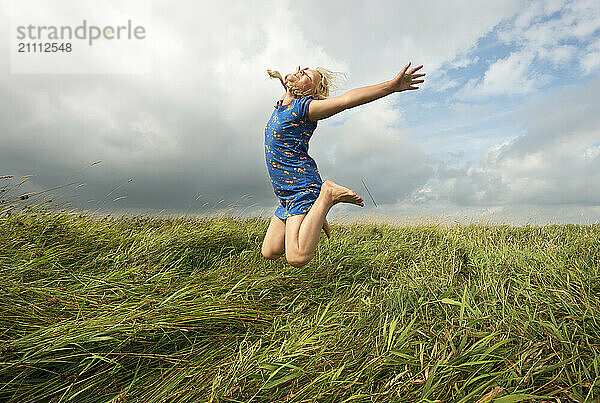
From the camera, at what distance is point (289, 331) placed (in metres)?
2.44

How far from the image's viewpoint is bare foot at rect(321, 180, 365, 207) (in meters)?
2.75

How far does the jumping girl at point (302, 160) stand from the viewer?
2568mm

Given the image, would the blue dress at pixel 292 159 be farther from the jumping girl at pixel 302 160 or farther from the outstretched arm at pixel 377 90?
the outstretched arm at pixel 377 90

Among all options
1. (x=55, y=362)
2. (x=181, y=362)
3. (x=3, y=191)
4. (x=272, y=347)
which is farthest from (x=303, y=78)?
(x=3, y=191)

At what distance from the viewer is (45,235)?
3.86 metres

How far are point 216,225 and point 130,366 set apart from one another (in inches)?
113

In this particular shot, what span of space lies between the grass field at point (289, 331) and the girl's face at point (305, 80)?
1.61 metres

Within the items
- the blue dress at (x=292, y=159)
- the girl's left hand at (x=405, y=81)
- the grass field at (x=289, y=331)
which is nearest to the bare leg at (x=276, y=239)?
the blue dress at (x=292, y=159)

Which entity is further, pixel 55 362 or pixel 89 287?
pixel 89 287

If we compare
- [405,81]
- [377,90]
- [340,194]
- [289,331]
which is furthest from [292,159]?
[289,331]

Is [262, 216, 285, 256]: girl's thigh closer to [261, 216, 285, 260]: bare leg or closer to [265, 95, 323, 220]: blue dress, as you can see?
[261, 216, 285, 260]: bare leg

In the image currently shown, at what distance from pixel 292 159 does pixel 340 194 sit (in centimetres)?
49

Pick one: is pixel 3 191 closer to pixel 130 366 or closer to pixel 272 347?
pixel 130 366

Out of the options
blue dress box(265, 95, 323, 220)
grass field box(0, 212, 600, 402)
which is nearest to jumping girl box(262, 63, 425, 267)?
blue dress box(265, 95, 323, 220)
